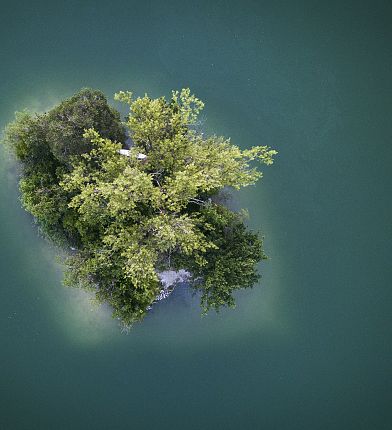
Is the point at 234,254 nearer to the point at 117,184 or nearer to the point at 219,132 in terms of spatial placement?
the point at 117,184

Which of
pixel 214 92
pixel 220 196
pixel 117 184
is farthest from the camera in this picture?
pixel 214 92

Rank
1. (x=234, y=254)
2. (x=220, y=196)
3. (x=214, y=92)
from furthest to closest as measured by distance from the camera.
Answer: (x=214, y=92) → (x=220, y=196) → (x=234, y=254)

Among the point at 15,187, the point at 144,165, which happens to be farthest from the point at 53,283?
the point at 144,165

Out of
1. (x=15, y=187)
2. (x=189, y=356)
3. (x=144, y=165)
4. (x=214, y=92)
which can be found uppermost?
(x=214, y=92)

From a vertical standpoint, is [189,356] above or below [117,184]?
below

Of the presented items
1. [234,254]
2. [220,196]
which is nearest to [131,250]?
[234,254]

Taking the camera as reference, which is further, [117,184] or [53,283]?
[53,283]
